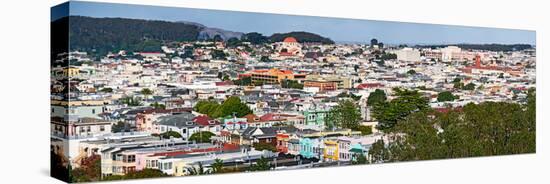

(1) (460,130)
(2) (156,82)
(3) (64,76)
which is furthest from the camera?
(1) (460,130)

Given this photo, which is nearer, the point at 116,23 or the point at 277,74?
the point at 116,23

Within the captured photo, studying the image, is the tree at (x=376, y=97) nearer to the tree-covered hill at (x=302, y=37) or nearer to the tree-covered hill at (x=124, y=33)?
the tree-covered hill at (x=302, y=37)

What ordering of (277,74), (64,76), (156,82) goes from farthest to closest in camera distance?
(277,74)
(156,82)
(64,76)

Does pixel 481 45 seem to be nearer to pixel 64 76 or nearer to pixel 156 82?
pixel 156 82

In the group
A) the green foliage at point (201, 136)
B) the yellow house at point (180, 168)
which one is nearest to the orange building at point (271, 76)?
the green foliage at point (201, 136)

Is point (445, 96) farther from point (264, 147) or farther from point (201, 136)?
point (201, 136)

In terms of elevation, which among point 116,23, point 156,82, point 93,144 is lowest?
point 93,144

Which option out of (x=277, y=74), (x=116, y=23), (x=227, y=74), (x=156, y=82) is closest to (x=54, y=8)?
(x=116, y=23)
